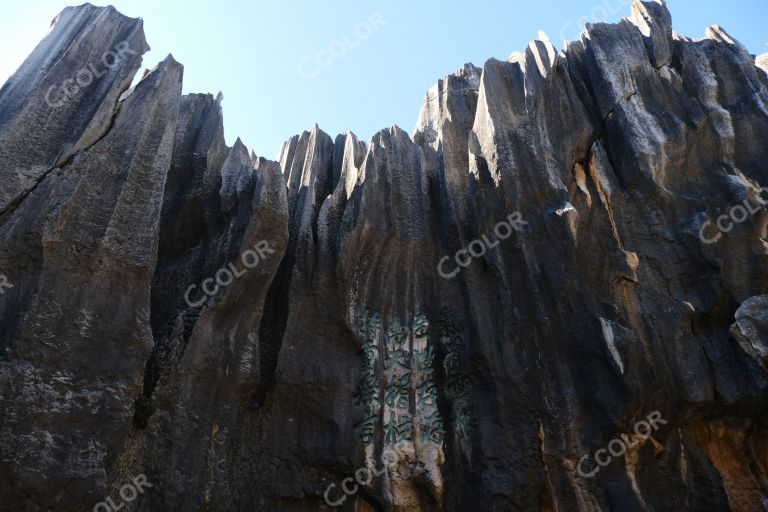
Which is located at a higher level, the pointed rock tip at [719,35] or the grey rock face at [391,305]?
the pointed rock tip at [719,35]

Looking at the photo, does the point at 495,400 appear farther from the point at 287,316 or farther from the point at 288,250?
the point at 288,250

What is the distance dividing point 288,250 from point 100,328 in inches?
153

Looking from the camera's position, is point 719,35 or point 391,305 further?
point 719,35

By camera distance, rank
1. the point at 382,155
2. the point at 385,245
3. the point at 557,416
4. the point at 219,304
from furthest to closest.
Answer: the point at 382,155 < the point at 385,245 < the point at 219,304 < the point at 557,416

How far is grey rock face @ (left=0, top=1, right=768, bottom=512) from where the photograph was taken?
8336 millimetres

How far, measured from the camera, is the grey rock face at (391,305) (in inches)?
328

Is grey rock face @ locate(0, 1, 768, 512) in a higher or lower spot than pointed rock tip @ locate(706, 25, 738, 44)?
lower

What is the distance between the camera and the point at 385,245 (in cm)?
1148

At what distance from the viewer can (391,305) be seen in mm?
11156

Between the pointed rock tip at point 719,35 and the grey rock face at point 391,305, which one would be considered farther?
the pointed rock tip at point 719,35

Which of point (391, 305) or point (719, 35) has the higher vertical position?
point (719, 35)

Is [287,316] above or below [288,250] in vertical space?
below

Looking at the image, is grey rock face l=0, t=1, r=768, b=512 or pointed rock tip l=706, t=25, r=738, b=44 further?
pointed rock tip l=706, t=25, r=738, b=44

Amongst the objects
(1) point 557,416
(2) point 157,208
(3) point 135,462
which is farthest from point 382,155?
(3) point 135,462
